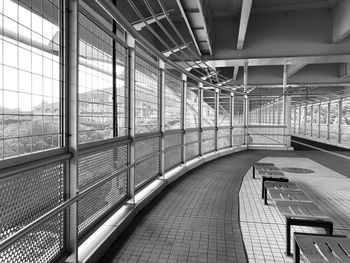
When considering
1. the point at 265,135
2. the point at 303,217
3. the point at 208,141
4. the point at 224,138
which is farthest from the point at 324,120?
the point at 303,217

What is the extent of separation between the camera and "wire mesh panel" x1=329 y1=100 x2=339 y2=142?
1574cm

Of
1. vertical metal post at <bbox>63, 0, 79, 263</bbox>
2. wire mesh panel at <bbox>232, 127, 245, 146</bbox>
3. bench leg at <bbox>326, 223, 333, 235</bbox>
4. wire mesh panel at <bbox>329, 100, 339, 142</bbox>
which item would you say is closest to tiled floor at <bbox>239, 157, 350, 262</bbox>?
bench leg at <bbox>326, 223, 333, 235</bbox>

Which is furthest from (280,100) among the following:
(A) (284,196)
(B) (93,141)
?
(B) (93,141)

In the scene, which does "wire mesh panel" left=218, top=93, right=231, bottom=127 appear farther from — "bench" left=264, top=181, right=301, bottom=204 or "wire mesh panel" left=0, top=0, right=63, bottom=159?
"wire mesh panel" left=0, top=0, right=63, bottom=159

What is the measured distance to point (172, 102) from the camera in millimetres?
6031

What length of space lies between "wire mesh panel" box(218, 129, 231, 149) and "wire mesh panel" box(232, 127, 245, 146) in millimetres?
254

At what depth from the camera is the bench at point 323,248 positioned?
1904 mm

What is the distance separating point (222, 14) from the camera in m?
7.77

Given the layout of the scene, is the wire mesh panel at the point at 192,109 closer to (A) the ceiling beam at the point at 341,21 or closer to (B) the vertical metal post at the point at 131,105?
(B) the vertical metal post at the point at 131,105

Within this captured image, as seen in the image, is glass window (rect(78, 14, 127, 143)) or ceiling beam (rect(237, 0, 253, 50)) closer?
glass window (rect(78, 14, 127, 143))

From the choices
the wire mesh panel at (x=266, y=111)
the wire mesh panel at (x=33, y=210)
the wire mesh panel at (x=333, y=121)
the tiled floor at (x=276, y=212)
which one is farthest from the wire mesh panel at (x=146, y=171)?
the wire mesh panel at (x=333, y=121)

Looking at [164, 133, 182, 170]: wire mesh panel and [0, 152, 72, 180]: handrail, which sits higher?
[0, 152, 72, 180]: handrail

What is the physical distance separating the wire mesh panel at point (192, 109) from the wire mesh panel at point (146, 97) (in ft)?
7.15

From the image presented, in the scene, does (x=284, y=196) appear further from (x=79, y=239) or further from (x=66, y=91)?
(x=66, y=91)
